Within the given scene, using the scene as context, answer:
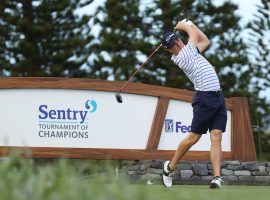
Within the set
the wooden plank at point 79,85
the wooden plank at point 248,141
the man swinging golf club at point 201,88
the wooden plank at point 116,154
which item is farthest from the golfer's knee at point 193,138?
the wooden plank at point 248,141

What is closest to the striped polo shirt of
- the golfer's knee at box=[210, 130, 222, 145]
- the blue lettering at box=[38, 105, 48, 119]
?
the golfer's knee at box=[210, 130, 222, 145]

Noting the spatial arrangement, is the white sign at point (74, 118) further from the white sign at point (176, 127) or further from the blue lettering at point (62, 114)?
the white sign at point (176, 127)

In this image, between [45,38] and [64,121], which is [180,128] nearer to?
[64,121]

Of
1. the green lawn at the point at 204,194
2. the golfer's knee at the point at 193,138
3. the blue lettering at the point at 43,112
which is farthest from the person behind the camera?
the blue lettering at the point at 43,112

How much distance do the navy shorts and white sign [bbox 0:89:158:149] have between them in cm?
502

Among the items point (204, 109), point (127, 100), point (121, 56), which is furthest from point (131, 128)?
point (121, 56)

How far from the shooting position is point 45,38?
2748 centimetres

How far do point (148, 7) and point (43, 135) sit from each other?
610 inches

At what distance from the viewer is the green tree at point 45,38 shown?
26.9m

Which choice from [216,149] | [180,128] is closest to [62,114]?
[180,128]

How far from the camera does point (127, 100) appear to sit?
513 inches

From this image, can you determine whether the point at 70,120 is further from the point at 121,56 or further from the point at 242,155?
the point at 121,56

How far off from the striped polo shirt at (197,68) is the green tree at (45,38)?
18.9 metres

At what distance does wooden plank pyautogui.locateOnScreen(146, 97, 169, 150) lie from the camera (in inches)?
507
